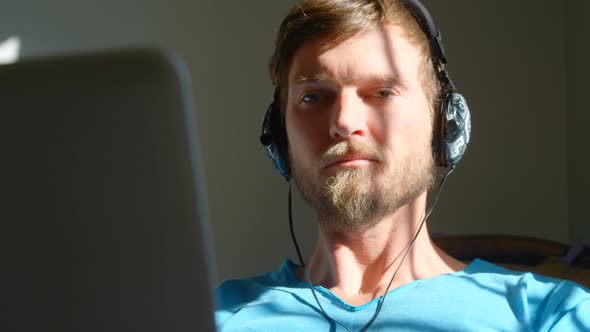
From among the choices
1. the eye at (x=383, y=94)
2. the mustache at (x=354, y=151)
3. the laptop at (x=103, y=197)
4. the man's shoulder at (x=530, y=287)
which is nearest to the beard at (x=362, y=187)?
the mustache at (x=354, y=151)

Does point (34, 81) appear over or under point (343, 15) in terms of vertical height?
under

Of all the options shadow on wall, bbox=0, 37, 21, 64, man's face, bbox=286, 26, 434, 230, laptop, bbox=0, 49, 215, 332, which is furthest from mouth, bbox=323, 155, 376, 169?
shadow on wall, bbox=0, 37, 21, 64

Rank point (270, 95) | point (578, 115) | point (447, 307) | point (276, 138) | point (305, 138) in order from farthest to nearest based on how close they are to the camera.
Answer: point (270, 95), point (578, 115), point (276, 138), point (305, 138), point (447, 307)

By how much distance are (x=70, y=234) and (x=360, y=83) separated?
31.9 inches

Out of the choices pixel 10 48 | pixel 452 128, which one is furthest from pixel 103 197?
pixel 10 48

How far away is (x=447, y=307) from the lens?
109cm

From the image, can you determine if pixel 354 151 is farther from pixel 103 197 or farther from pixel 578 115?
pixel 578 115

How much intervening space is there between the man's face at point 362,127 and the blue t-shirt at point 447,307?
6.7 inches

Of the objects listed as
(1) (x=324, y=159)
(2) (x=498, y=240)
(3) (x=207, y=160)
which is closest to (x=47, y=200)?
(1) (x=324, y=159)

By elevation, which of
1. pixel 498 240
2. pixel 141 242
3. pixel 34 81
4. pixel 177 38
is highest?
pixel 177 38

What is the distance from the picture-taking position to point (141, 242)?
1.34ft

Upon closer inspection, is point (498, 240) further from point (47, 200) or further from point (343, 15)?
point (47, 200)

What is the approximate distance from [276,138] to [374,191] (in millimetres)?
296

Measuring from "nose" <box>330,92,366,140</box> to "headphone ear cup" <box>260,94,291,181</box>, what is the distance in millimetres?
222
